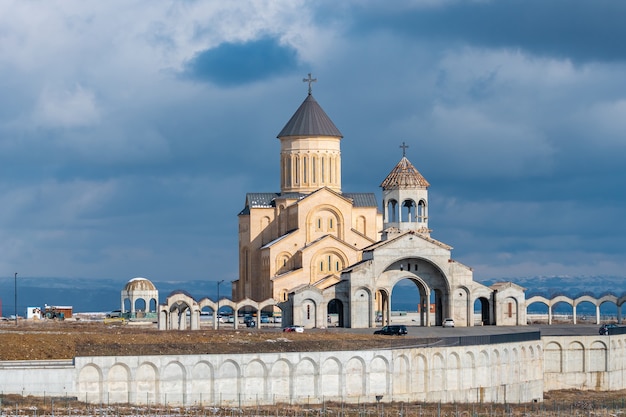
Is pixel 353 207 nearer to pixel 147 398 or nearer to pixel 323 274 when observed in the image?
pixel 323 274

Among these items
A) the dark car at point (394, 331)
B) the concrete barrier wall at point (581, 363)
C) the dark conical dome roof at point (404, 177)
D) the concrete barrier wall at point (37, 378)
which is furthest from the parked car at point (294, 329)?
the concrete barrier wall at point (37, 378)

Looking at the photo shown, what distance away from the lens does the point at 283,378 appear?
221 ft

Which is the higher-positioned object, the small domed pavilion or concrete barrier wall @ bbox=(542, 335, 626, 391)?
the small domed pavilion

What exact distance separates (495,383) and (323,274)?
108 ft

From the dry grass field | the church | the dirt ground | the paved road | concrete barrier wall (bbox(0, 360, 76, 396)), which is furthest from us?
the church

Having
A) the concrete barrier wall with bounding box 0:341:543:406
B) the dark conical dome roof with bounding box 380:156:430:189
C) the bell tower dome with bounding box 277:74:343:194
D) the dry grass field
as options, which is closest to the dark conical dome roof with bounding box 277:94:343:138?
the bell tower dome with bounding box 277:74:343:194

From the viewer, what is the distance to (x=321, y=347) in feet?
237

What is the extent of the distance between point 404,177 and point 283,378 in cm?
4590

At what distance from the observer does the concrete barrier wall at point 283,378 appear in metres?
62.2

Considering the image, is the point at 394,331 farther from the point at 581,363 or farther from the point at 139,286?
the point at 139,286

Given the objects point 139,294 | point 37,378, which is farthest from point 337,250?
point 37,378

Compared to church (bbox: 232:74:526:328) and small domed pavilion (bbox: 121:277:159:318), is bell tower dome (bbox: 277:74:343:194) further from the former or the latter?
small domed pavilion (bbox: 121:277:159:318)

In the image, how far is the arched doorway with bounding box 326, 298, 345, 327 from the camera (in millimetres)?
99000

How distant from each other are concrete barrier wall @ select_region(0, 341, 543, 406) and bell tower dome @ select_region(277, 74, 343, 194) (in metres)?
39.2
